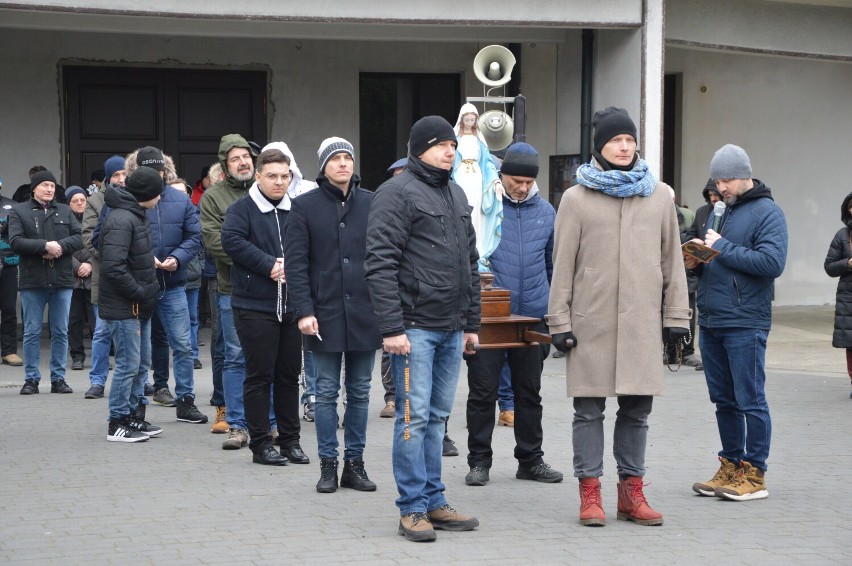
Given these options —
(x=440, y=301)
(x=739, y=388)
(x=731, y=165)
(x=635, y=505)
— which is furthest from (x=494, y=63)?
(x=635, y=505)

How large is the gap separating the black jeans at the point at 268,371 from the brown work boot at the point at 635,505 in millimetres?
2511

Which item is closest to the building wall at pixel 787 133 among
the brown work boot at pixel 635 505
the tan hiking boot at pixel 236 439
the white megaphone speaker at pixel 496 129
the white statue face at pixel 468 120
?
the white megaphone speaker at pixel 496 129

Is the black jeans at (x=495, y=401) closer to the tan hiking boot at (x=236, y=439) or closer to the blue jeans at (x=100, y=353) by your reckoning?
the tan hiking boot at (x=236, y=439)

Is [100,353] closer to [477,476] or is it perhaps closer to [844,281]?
[477,476]

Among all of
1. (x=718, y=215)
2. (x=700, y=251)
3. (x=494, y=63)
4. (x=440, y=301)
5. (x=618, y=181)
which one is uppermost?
(x=494, y=63)

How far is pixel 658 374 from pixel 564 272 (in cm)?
70

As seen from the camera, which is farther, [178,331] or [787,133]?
[787,133]

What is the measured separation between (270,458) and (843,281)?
5857 millimetres

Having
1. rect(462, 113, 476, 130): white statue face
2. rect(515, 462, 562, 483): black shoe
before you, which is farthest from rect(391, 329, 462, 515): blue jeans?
rect(462, 113, 476, 130): white statue face

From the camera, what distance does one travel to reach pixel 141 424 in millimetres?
8883

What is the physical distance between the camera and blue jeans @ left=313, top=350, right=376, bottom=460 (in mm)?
7086

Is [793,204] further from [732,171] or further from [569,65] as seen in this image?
[732,171]

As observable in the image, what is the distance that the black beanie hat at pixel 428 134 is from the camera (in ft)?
20.2

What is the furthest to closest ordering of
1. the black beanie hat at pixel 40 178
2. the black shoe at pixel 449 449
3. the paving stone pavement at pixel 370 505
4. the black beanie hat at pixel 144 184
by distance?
the black beanie hat at pixel 40 178 → the black beanie hat at pixel 144 184 → the black shoe at pixel 449 449 → the paving stone pavement at pixel 370 505
